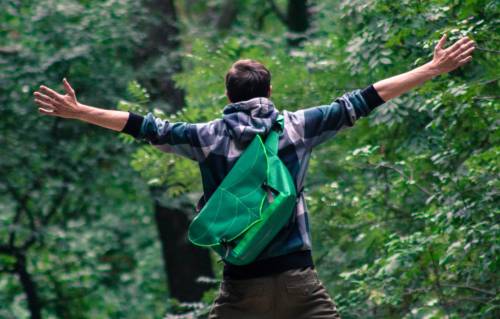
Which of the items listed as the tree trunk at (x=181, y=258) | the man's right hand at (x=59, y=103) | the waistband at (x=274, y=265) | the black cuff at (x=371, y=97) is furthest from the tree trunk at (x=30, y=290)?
the black cuff at (x=371, y=97)

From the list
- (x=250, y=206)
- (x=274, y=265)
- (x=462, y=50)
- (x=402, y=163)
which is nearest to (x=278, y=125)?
(x=250, y=206)

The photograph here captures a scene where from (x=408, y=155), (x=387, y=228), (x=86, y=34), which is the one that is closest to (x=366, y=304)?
(x=387, y=228)

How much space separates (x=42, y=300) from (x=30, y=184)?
204cm

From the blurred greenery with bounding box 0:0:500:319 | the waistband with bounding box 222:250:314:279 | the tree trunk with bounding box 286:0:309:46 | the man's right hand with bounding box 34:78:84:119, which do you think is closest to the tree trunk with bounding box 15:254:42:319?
the blurred greenery with bounding box 0:0:500:319

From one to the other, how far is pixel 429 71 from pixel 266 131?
649mm

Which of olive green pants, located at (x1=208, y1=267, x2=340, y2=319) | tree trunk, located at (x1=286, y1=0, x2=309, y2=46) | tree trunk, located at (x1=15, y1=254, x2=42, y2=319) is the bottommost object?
tree trunk, located at (x1=15, y1=254, x2=42, y2=319)

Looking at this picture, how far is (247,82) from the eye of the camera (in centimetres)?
356

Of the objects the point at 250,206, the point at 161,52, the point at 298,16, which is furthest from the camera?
the point at 298,16

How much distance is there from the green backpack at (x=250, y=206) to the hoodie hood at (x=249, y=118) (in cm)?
4

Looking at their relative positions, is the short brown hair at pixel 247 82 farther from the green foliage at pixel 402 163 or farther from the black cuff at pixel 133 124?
the green foliage at pixel 402 163

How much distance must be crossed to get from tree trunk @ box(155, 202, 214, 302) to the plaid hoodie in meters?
7.92

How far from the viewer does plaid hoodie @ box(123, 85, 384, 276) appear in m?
3.50

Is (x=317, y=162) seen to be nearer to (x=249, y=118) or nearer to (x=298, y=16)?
(x=249, y=118)

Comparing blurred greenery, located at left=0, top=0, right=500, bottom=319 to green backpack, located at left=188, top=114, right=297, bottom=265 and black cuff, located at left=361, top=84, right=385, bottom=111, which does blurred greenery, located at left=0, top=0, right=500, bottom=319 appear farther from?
green backpack, located at left=188, top=114, right=297, bottom=265
